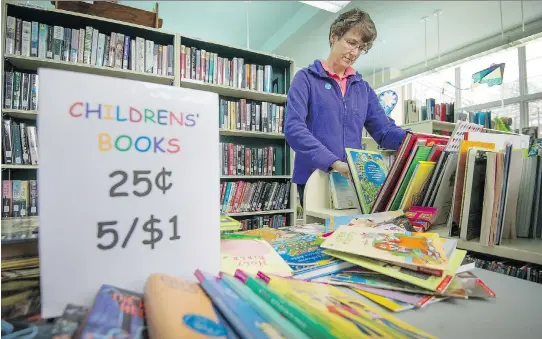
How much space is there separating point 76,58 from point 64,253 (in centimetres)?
239

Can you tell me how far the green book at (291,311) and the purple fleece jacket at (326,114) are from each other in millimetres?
1060

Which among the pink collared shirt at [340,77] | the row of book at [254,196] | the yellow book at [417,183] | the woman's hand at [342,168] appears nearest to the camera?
the yellow book at [417,183]

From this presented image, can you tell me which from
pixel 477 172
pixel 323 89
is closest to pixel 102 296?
pixel 477 172

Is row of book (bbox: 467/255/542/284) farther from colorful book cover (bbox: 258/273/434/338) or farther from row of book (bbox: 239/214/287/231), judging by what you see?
row of book (bbox: 239/214/287/231)

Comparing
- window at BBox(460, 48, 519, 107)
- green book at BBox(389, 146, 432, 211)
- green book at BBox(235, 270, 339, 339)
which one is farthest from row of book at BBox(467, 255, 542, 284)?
window at BBox(460, 48, 519, 107)

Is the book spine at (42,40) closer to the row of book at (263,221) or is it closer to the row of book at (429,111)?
the row of book at (263,221)

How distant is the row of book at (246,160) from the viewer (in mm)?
2703

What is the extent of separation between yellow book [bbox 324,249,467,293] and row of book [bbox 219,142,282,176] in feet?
7.26

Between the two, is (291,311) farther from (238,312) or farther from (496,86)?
(496,86)

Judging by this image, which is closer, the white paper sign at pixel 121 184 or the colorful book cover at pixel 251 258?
the white paper sign at pixel 121 184

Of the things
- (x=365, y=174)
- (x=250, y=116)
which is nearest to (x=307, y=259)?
(x=365, y=174)

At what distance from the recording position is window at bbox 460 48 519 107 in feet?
16.0

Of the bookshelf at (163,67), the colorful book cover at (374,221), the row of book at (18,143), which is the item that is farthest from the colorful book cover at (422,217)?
the row of book at (18,143)

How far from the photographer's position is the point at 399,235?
63 centimetres
